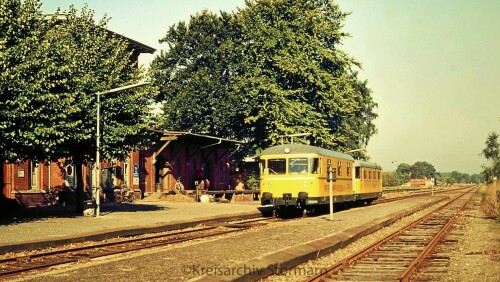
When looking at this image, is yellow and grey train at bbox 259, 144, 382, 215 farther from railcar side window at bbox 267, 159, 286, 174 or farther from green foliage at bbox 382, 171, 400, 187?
green foliage at bbox 382, 171, 400, 187

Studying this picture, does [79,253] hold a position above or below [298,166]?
below

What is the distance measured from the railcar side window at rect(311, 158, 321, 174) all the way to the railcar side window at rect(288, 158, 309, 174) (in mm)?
270

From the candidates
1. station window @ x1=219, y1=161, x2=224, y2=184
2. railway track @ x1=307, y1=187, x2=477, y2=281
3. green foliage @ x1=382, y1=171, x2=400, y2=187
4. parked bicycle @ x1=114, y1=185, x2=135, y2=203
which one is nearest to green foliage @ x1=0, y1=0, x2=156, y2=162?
railway track @ x1=307, y1=187, x2=477, y2=281

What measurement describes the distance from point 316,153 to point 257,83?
19.0 meters

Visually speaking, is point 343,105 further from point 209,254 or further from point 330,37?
point 209,254

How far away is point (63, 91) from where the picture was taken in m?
22.6

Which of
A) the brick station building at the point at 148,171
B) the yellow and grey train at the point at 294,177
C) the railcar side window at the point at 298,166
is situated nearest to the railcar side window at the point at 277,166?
the yellow and grey train at the point at 294,177

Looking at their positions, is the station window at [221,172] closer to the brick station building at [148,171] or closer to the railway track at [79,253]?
the brick station building at [148,171]

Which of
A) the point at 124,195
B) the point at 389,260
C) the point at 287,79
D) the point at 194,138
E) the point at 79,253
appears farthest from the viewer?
the point at 287,79

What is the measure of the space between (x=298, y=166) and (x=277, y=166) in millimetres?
1001

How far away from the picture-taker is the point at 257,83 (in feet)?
148

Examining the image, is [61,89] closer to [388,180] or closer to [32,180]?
[32,180]

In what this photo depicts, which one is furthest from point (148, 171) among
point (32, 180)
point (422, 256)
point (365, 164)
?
point (422, 256)

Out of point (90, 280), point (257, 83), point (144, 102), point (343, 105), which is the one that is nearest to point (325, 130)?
point (343, 105)
